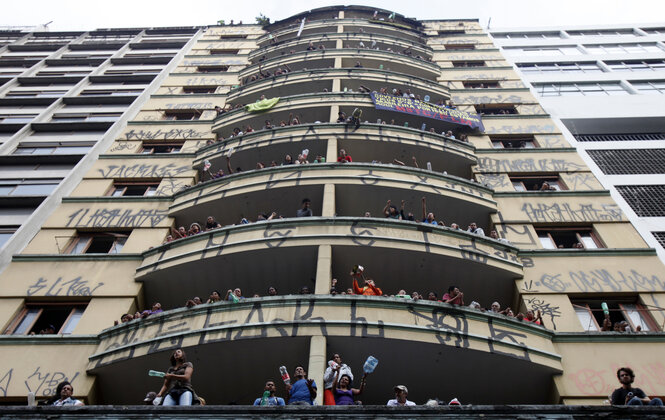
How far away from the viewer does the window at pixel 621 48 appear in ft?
124

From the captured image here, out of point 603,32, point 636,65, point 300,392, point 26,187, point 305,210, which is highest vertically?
Answer: point 603,32

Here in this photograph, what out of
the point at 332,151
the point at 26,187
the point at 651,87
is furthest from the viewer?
the point at 651,87

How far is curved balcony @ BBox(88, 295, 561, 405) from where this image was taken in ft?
45.9

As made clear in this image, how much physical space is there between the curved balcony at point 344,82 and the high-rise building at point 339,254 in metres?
0.11

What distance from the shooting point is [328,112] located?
87.9 feet

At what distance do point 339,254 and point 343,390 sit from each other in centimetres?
627

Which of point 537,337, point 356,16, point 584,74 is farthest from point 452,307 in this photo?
point 356,16

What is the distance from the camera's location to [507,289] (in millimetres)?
18000

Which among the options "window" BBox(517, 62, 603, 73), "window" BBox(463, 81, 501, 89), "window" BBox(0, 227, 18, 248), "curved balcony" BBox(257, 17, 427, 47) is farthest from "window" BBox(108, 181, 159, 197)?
"window" BBox(517, 62, 603, 73)

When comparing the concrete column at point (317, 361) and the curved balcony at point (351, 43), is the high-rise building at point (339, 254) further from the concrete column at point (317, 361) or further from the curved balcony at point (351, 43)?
the curved balcony at point (351, 43)

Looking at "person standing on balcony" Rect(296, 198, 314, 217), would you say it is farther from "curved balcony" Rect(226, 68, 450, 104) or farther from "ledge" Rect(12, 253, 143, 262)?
"curved balcony" Rect(226, 68, 450, 104)

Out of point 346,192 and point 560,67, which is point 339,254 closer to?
point 346,192

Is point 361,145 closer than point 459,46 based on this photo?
Yes

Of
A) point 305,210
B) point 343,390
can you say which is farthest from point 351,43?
point 343,390
